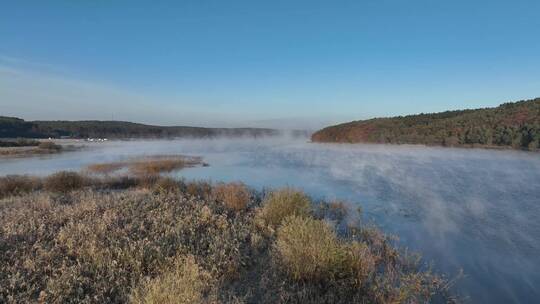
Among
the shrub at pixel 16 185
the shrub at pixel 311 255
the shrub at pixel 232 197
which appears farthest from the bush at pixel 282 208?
the shrub at pixel 16 185

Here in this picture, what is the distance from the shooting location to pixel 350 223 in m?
12.5

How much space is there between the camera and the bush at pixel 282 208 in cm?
1134

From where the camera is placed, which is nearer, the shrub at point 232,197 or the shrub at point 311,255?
the shrub at point 311,255

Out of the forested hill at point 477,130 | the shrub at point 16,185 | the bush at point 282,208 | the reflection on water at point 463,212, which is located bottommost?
the reflection on water at point 463,212

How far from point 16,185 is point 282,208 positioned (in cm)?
1419

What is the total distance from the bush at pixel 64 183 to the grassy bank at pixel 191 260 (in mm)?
6569

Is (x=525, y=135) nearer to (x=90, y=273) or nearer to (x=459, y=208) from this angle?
(x=459, y=208)

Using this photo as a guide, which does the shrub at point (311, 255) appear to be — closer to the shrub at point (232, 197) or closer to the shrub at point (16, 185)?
the shrub at point (232, 197)

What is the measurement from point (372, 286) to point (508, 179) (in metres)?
19.6

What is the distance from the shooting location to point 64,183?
18.3 m

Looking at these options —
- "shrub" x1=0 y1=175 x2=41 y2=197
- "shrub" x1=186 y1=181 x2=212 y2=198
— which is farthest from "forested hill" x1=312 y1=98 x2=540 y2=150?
"shrub" x1=0 y1=175 x2=41 y2=197

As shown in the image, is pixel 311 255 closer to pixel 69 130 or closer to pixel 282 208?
pixel 282 208

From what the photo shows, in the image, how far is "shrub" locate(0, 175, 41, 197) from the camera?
1686cm

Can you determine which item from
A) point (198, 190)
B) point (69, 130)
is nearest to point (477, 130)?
point (198, 190)
